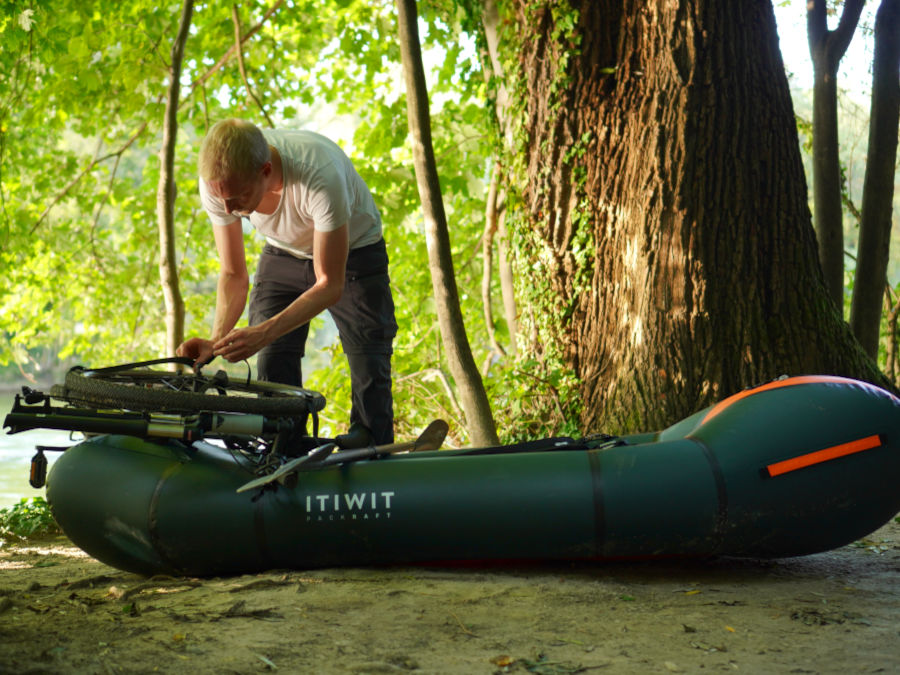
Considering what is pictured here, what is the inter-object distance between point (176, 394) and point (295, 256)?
1.15 metres

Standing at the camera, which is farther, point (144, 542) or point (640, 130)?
point (640, 130)

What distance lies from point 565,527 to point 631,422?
4.92 ft

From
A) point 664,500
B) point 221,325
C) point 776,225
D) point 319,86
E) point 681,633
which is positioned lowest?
point 681,633

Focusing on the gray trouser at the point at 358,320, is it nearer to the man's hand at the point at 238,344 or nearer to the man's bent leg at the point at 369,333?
the man's bent leg at the point at 369,333

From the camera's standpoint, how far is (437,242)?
418cm

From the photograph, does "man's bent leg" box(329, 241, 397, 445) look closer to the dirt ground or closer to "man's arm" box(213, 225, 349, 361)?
"man's arm" box(213, 225, 349, 361)

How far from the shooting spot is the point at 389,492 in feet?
8.38

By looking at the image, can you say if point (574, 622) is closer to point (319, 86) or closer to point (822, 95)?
point (822, 95)

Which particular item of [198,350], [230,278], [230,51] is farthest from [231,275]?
[230,51]

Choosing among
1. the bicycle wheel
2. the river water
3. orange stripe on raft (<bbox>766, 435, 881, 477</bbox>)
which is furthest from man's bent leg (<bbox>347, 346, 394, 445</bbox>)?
the river water

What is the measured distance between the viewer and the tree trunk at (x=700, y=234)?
382cm

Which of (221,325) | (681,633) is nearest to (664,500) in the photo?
(681,633)

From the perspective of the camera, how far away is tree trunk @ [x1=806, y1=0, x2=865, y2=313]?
5227 millimetres

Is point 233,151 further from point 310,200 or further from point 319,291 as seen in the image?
point 319,291
